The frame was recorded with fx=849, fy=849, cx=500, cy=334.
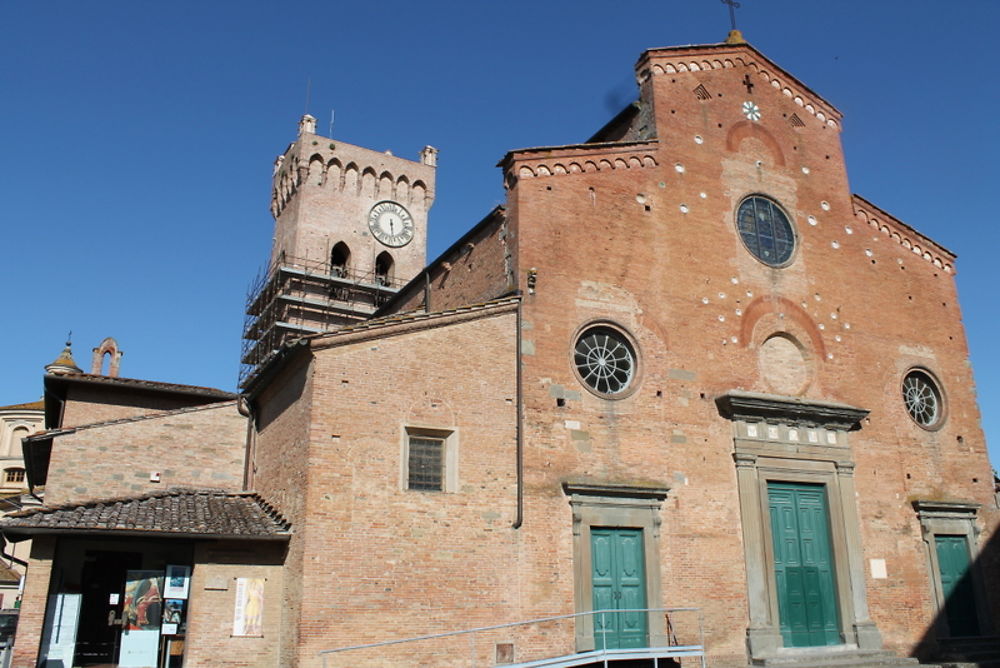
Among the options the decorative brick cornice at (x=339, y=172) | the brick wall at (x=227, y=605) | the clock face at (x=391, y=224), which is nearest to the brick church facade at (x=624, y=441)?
the brick wall at (x=227, y=605)

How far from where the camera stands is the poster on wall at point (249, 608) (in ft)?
42.4

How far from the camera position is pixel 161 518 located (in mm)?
13383

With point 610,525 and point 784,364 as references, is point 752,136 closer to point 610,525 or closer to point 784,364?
point 784,364

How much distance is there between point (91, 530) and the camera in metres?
12.4

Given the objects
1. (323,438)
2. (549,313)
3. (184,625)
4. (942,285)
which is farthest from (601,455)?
(942,285)

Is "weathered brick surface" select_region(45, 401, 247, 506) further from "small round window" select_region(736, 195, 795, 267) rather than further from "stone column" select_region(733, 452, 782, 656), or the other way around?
"small round window" select_region(736, 195, 795, 267)

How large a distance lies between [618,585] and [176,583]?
7.11 m

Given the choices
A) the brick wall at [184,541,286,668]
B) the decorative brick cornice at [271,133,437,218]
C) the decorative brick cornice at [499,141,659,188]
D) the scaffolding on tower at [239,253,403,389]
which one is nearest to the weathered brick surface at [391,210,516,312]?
the decorative brick cornice at [499,141,659,188]

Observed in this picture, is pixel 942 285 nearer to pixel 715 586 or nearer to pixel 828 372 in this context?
pixel 828 372

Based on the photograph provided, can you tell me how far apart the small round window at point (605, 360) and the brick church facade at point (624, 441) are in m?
0.06

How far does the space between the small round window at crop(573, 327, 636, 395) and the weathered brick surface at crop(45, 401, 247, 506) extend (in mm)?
7256

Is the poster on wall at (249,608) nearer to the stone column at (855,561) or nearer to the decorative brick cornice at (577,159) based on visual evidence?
the decorative brick cornice at (577,159)

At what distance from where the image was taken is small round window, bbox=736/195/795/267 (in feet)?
59.2

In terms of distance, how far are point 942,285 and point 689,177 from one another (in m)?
7.50
